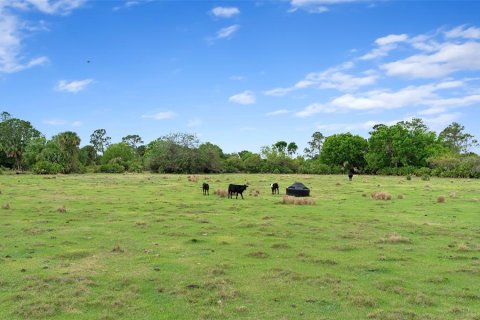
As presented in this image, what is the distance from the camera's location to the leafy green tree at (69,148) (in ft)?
272

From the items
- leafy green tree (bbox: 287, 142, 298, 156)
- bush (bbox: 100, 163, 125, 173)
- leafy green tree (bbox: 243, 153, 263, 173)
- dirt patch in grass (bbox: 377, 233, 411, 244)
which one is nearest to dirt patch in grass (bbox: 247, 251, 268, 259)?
dirt patch in grass (bbox: 377, 233, 411, 244)

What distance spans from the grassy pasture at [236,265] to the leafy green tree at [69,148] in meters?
62.8

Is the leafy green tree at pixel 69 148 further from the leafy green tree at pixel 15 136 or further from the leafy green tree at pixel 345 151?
the leafy green tree at pixel 345 151

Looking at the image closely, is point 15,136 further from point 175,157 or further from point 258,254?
point 258,254

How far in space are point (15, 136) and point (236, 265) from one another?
102599 millimetres

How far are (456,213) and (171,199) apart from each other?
19.0 metres

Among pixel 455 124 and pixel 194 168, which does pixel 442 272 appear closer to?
pixel 194 168

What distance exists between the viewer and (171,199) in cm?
3167

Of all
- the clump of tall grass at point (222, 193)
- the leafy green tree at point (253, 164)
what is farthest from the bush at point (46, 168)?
the clump of tall grass at point (222, 193)

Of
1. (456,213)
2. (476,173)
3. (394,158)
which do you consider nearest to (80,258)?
(456,213)

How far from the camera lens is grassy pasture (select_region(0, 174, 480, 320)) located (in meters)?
9.05

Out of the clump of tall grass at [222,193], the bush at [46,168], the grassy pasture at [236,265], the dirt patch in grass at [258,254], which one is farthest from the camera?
the bush at [46,168]

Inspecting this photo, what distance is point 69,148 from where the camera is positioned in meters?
83.9

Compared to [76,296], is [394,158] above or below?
above
